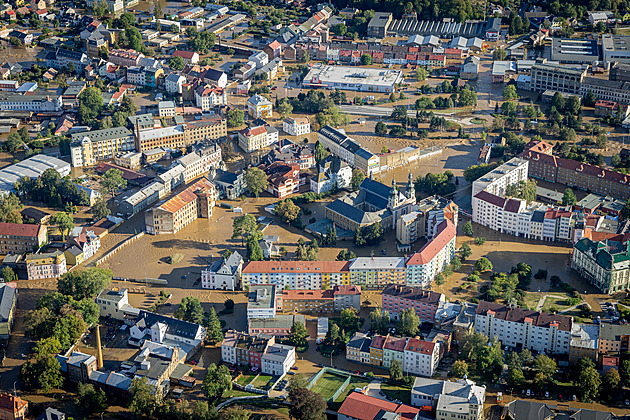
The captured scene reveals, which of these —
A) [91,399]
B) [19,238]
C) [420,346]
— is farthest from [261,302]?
[19,238]

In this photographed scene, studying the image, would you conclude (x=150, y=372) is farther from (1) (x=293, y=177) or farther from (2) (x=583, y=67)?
(2) (x=583, y=67)

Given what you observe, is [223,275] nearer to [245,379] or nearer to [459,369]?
[245,379]

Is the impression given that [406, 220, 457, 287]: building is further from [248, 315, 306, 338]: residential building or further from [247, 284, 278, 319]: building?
[247, 284, 278, 319]: building

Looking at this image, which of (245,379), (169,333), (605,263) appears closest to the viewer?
(245,379)

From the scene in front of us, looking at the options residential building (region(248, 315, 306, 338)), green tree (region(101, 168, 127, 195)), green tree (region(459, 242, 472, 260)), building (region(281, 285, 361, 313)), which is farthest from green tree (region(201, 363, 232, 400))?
green tree (region(101, 168, 127, 195))

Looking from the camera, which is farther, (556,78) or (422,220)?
(556,78)

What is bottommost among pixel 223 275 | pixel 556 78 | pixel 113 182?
pixel 223 275

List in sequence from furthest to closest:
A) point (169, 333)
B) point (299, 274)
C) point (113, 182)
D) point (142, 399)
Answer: point (113, 182) → point (299, 274) → point (169, 333) → point (142, 399)
